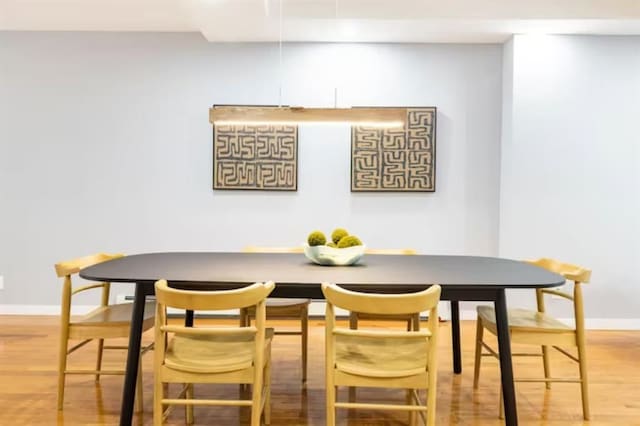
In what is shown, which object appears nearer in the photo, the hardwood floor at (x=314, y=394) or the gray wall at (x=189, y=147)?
the hardwood floor at (x=314, y=394)

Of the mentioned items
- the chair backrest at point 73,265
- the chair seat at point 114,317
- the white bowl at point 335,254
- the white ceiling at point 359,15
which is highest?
the white ceiling at point 359,15

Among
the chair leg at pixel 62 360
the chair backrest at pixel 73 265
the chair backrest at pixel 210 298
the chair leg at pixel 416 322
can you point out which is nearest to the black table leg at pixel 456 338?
the chair leg at pixel 416 322

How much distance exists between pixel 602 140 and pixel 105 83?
4567mm

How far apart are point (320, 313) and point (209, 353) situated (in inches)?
97.3

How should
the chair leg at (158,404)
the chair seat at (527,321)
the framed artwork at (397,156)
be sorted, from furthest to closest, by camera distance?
the framed artwork at (397,156) < the chair seat at (527,321) < the chair leg at (158,404)

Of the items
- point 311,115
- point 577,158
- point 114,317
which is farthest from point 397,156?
point 114,317

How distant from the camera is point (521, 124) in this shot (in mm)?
4281

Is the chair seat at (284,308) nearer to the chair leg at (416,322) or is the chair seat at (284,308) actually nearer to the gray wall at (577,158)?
the chair leg at (416,322)

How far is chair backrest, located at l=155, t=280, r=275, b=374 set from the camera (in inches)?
79.1

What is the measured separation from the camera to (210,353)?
7.20 feet

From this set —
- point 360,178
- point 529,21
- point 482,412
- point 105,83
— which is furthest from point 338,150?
point 482,412

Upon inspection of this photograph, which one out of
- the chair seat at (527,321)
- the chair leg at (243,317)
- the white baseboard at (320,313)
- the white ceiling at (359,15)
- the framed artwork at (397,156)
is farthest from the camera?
the framed artwork at (397,156)

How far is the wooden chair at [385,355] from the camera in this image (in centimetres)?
196

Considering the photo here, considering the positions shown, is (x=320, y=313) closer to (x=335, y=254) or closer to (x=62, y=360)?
(x=335, y=254)
